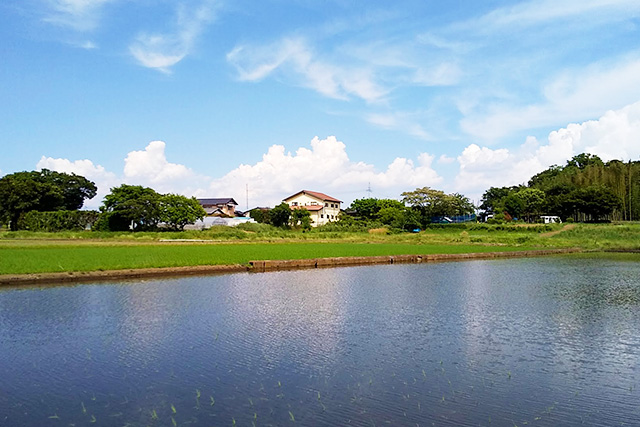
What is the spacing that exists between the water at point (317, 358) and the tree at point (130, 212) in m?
36.2

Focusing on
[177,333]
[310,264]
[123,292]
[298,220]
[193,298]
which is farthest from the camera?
[298,220]

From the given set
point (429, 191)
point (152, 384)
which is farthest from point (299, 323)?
point (429, 191)

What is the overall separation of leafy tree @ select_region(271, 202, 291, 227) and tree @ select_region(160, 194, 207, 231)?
1666cm

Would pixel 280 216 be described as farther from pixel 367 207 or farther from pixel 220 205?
pixel 220 205

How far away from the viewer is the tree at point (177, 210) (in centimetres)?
5369

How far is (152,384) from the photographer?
7480 millimetres

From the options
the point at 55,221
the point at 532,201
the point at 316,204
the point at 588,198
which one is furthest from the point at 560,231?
the point at 55,221

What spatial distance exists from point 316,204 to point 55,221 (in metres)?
48.0

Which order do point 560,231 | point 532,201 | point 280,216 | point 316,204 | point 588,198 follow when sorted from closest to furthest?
point 560,231, point 588,198, point 280,216, point 532,201, point 316,204

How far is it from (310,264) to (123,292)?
12.2 m

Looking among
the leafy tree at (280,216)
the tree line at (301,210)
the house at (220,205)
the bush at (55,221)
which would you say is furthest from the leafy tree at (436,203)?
the bush at (55,221)

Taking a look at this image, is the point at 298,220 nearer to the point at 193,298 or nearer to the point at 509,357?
the point at 193,298

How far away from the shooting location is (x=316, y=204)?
295 feet

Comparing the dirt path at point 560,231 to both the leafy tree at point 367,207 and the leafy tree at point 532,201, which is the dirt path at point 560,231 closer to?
the leafy tree at point 532,201
